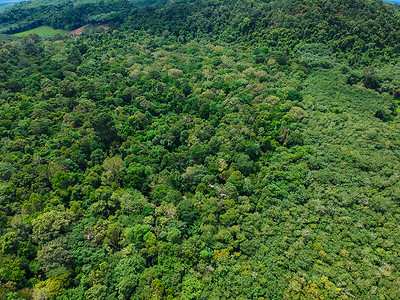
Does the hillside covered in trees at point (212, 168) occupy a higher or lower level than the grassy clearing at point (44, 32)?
lower

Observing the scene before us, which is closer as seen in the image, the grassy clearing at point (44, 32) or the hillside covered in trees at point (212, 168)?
the hillside covered in trees at point (212, 168)

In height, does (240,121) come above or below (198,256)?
above

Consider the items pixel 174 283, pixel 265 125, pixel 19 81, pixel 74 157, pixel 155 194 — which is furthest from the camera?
pixel 19 81

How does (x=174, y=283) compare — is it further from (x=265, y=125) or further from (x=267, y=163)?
(x=265, y=125)

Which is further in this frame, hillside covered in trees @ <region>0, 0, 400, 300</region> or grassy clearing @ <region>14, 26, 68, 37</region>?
grassy clearing @ <region>14, 26, 68, 37</region>

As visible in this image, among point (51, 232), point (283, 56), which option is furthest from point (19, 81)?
point (283, 56)

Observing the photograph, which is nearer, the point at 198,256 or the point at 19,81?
the point at 198,256

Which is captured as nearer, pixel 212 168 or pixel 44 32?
pixel 212 168

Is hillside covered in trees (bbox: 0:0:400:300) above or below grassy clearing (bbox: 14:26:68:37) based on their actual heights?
below
